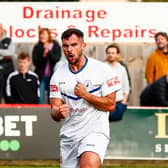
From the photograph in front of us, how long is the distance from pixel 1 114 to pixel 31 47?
168 centimetres

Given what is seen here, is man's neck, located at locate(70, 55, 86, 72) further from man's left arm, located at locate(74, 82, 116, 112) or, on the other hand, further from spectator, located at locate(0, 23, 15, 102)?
spectator, located at locate(0, 23, 15, 102)

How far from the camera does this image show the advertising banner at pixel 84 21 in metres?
16.2

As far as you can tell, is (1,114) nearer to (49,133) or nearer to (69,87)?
(49,133)

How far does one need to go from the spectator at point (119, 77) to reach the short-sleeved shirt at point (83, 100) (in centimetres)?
488

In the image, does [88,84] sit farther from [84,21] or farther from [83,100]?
[84,21]

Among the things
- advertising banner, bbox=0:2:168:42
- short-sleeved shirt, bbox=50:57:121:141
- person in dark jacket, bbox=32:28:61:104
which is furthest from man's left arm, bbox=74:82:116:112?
advertising banner, bbox=0:2:168:42

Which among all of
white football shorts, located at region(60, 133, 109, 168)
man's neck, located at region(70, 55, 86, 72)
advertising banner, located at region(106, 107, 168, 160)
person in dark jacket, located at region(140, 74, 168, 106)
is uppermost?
man's neck, located at region(70, 55, 86, 72)

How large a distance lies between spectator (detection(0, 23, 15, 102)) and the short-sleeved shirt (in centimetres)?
587

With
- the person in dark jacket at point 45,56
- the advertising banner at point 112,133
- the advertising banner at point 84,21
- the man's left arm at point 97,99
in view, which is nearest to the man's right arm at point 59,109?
the man's left arm at point 97,99

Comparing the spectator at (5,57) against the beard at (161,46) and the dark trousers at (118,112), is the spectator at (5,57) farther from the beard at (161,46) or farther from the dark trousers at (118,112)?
the beard at (161,46)

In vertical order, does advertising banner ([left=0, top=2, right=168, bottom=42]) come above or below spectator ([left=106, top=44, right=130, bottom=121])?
above

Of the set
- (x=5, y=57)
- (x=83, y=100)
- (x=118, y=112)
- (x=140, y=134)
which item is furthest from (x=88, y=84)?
(x=5, y=57)

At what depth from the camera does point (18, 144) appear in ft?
49.5

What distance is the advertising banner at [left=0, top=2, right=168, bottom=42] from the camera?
16234mm
